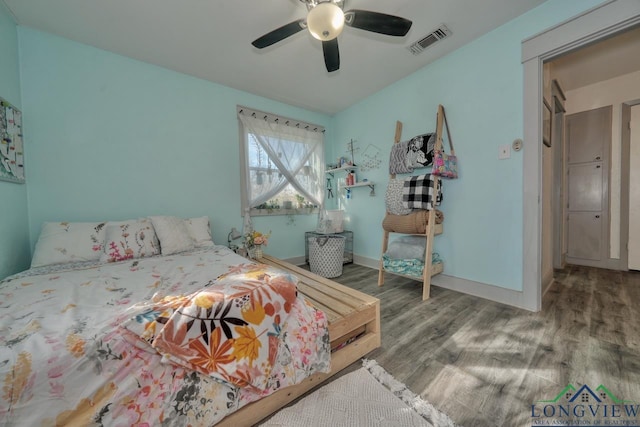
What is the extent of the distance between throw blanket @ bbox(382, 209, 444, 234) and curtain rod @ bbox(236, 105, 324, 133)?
1929 millimetres

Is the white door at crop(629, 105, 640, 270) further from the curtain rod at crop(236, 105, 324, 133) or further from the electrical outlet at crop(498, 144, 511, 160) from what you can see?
the curtain rod at crop(236, 105, 324, 133)

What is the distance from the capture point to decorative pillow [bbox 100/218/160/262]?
1782 millimetres

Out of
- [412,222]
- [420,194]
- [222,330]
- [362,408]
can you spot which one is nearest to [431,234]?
[412,222]

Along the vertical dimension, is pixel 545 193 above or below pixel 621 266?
above

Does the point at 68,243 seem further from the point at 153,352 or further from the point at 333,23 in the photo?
the point at 333,23

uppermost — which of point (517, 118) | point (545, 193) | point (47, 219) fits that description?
point (517, 118)

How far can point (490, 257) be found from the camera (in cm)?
210

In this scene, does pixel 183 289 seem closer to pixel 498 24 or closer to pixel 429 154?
pixel 429 154

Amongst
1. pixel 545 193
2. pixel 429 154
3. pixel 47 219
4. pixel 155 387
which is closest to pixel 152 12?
pixel 47 219

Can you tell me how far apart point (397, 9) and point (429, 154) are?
49.6 inches

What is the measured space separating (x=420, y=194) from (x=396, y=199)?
0.26m

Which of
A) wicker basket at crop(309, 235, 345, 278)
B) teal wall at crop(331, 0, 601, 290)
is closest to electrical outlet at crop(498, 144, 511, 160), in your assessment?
teal wall at crop(331, 0, 601, 290)

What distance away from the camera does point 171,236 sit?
201 cm

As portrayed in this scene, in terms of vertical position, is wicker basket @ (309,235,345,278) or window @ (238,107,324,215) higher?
window @ (238,107,324,215)
